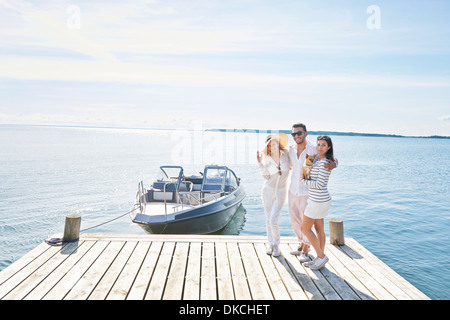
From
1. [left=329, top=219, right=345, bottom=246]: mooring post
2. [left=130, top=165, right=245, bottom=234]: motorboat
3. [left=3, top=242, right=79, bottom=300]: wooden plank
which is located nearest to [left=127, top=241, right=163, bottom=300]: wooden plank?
[left=3, top=242, right=79, bottom=300]: wooden plank

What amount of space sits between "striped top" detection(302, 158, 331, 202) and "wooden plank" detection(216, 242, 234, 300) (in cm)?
147

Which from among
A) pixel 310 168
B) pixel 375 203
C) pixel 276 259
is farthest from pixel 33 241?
pixel 375 203

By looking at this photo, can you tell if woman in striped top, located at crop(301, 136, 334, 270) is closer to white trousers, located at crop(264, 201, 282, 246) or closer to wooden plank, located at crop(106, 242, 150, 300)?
white trousers, located at crop(264, 201, 282, 246)

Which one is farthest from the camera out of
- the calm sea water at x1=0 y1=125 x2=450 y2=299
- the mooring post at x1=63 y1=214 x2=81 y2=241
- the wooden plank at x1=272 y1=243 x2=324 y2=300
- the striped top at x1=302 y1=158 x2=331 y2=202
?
the calm sea water at x1=0 y1=125 x2=450 y2=299

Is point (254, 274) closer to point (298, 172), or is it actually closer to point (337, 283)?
point (337, 283)

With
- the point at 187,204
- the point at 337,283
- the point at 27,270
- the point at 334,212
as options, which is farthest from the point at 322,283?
the point at 334,212

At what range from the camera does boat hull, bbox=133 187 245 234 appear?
32.6 feet

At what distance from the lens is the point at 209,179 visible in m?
12.4

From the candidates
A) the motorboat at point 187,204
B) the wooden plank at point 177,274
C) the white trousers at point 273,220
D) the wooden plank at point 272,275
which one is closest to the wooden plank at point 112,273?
the wooden plank at point 177,274

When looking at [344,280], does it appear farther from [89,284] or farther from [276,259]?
[89,284]

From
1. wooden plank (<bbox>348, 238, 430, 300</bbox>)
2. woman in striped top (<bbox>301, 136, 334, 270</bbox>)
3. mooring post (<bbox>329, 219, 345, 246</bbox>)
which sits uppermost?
woman in striped top (<bbox>301, 136, 334, 270</bbox>)

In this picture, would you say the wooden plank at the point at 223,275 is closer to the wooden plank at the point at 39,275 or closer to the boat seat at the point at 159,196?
the wooden plank at the point at 39,275

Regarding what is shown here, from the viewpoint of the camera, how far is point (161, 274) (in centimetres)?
457

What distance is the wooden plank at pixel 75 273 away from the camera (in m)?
3.99
